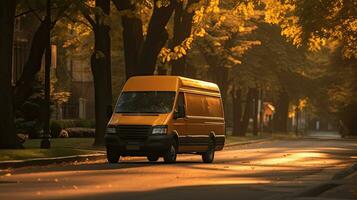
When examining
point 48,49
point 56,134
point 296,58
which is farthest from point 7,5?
point 296,58

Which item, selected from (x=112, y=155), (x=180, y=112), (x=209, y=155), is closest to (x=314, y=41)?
(x=209, y=155)

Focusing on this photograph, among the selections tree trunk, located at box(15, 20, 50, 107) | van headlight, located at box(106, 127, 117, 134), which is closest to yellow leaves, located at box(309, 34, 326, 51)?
tree trunk, located at box(15, 20, 50, 107)

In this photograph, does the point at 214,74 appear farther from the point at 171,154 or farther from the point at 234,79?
the point at 171,154

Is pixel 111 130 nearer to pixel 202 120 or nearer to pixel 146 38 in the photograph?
pixel 202 120

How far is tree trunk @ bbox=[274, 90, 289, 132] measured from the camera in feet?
298

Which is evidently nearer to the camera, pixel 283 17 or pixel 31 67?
pixel 31 67

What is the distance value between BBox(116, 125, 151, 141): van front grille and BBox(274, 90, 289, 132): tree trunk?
6194 centimetres

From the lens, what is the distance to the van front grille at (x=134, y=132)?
2628 cm

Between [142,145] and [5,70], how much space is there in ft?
17.1

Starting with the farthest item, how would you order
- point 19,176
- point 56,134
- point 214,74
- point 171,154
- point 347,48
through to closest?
point 214,74, point 56,134, point 347,48, point 171,154, point 19,176

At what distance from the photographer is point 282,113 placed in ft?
307

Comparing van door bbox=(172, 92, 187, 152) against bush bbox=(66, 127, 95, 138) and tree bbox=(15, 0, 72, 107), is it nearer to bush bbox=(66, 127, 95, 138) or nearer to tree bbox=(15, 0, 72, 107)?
tree bbox=(15, 0, 72, 107)

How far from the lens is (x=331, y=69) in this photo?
81188mm

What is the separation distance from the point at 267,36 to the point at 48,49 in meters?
38.7
